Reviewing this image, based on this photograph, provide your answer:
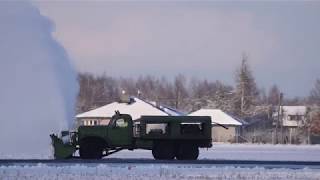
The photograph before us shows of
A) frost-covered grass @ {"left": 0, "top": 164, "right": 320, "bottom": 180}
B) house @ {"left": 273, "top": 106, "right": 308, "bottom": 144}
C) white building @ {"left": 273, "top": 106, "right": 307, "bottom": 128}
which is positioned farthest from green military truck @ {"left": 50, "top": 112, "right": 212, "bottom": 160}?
white building @ {"left": 273, "top": 106, "right": 307, "bottom": 128}

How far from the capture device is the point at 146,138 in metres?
33.1

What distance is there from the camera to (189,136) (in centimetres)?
3278

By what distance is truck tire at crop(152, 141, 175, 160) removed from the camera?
107ft

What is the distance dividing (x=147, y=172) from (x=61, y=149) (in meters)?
8.34

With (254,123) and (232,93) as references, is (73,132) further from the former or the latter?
(232,93)

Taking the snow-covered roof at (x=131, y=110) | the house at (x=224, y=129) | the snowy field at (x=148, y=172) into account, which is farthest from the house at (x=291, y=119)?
the snowy field at (x=148, y=172)

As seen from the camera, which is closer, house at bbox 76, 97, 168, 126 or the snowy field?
the snowy field

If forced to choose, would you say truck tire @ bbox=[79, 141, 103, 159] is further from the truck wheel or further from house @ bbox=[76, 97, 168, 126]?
house @ bbox=[76, 97, 168, 126]

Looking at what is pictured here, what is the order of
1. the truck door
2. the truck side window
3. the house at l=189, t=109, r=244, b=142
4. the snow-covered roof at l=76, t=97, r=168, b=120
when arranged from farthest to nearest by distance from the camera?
the snow-covered roof at l=76, t=97, r=168, b=120
the house at l=189, t=109, r=244, b=142
the truck side window
the truck door

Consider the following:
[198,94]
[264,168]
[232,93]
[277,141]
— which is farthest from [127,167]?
[198,94]

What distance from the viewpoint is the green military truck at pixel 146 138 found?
1287 inches

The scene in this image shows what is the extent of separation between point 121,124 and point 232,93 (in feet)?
318

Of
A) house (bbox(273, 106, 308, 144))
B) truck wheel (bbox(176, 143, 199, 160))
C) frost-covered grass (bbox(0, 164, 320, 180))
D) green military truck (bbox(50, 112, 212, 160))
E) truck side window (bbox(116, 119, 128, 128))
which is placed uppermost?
house (bbox(273, 106, 308, 144))

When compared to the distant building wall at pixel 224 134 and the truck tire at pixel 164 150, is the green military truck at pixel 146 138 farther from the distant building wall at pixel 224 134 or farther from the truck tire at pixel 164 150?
the distant building wall at pixel 224 134
